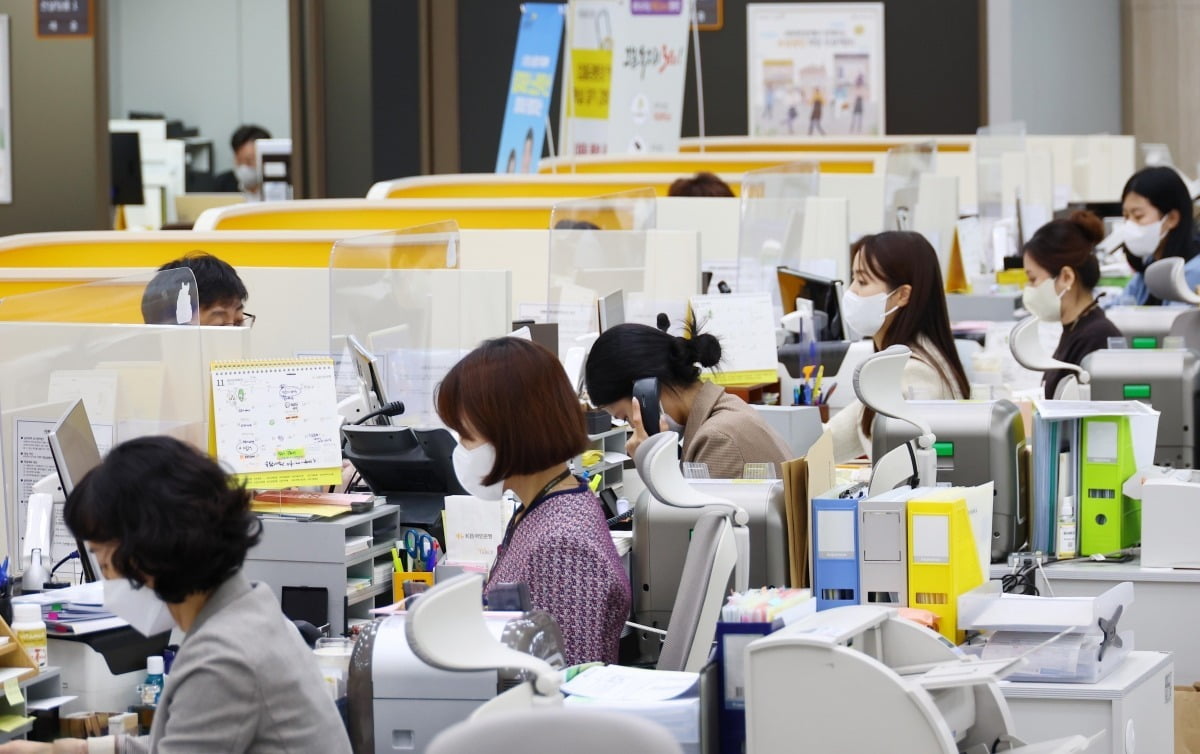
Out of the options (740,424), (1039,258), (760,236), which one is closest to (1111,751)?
(740,424)

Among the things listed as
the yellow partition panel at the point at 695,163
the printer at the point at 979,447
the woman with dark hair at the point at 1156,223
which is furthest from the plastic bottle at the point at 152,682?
the yellow partition panel at the point at 695,163

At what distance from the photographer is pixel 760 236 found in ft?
21.5

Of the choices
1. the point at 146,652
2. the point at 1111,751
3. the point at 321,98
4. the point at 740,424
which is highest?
the point at 321,98

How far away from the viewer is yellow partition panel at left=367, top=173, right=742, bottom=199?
762 cm

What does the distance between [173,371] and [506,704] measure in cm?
168

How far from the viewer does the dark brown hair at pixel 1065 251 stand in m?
5.05

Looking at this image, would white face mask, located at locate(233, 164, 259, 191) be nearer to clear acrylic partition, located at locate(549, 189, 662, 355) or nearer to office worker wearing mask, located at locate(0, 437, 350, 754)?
clear acrylic partition, located at locate(549, 189, 662, 355)

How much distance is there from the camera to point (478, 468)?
2.74 metres

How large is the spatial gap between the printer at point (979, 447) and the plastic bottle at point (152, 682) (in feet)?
5.27

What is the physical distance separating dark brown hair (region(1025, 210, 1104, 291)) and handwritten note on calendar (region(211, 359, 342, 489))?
2.63 meters

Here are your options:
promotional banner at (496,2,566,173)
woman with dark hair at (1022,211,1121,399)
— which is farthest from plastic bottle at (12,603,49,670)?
promotional banner at (496,2,566,173)

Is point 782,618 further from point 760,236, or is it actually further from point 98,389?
point 760,236

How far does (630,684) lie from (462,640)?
584mm

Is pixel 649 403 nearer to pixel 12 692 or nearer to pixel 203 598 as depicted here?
pixel 12 692
